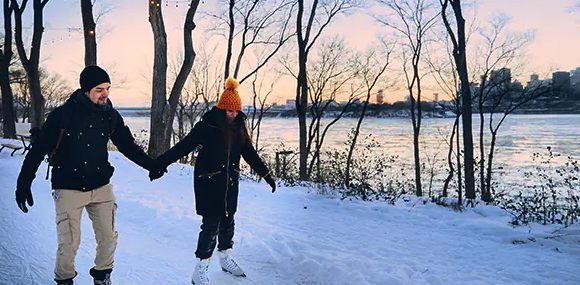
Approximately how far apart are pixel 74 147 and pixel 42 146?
0.21 meters

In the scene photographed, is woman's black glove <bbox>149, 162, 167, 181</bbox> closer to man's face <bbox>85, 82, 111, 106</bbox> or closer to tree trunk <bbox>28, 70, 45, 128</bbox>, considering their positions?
man's face <bbox>85, 82, 111, 106</bbox>

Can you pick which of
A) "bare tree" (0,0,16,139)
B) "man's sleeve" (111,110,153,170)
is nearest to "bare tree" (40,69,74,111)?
"bare tree" (0,0,16,139)

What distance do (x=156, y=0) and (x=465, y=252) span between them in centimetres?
1044

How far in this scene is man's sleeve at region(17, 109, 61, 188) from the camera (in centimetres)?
285

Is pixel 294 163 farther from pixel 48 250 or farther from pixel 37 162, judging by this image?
pixel 37 162

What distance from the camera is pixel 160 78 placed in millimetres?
11195

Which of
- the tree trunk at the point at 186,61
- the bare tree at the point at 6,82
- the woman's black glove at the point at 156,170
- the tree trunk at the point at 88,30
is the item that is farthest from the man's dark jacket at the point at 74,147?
the bare tree at the point at 6,82

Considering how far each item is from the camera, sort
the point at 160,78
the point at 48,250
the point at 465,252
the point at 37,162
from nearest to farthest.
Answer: the point at 37,162, the point at 48,250, the point at 465,252, the point at 160,78

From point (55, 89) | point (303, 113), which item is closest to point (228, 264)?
point (303, 113)

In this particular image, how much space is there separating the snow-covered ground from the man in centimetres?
72

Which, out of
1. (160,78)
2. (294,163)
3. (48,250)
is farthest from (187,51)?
(48,250)

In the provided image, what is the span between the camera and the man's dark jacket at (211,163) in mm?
3498

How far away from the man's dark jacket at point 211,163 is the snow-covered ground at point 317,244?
30.6 inches

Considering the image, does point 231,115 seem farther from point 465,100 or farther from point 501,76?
point 501,76
